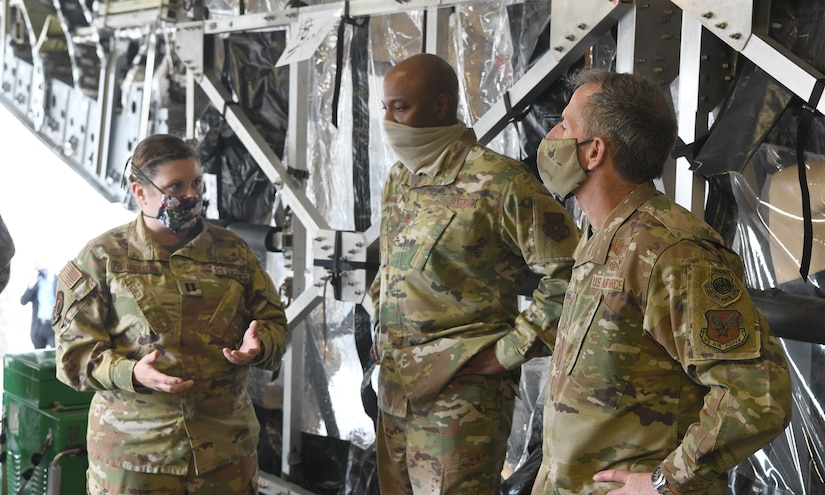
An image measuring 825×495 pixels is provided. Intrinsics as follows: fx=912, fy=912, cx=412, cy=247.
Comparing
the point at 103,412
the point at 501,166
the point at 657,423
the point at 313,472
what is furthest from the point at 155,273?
the point at 313,472

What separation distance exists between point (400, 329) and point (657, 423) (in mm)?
1088

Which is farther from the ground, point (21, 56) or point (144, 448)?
point (21, 56)

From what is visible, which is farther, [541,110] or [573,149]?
[541,110]

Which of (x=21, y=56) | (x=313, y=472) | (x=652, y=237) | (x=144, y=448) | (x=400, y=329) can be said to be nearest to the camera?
(x=652, y=237)

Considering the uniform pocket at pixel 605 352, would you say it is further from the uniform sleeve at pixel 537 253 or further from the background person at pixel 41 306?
the background person at pixel 41 306

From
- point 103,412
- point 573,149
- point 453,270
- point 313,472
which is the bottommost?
point 313,472

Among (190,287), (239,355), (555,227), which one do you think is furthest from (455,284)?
(190,287)

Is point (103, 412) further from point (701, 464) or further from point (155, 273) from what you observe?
point (701, 464)

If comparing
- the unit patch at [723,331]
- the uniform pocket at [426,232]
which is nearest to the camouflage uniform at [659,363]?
the unit patch at [723,331]

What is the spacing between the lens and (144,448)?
2.41 m

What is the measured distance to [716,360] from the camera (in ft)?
4.79

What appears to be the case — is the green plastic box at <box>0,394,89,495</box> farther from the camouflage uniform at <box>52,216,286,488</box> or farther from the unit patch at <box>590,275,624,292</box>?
the unit patch at <box>590,275,624,292</box>

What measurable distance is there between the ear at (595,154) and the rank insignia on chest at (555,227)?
69 cm

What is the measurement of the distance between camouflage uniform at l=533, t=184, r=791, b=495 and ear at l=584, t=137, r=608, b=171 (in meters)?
0.09
